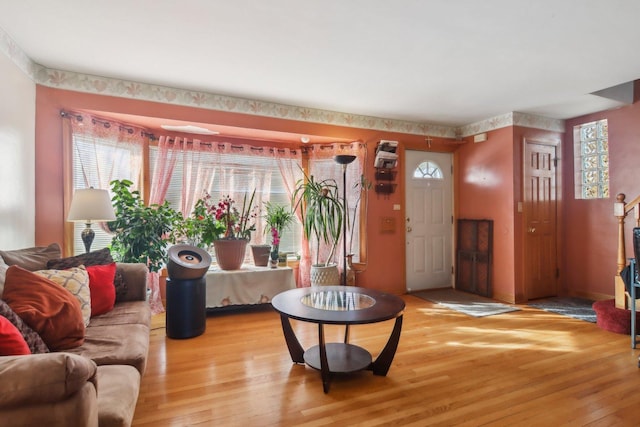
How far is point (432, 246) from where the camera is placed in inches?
198

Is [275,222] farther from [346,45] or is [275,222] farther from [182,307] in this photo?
[346,45]

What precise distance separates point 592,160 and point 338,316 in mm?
4341

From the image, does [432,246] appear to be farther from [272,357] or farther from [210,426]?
[210,426]

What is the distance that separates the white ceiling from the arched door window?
4.30ft

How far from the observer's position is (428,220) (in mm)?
5000

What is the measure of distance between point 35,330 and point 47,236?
1.79 metres

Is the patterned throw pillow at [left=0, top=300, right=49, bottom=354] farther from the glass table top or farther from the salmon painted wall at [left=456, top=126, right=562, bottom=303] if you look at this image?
the salmon painted wall at [left=456, top=126, right=562, bottom=303]

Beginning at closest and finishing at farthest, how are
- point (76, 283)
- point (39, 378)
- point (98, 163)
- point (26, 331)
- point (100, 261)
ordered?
point (39, 378)
point (26, 331)
point (76, 283)
point (100, 261)
point (98, 163)

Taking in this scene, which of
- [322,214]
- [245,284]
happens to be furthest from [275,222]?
[245,284]

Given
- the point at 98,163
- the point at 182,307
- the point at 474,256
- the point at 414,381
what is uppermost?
the point at 98,163

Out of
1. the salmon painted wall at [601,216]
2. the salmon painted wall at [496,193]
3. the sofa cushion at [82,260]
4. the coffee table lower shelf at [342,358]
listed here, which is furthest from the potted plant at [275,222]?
the salmon painted wall at [601,216]

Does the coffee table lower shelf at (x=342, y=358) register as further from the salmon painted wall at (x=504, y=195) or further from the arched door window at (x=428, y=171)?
the arched door window at (x=428, y=171)

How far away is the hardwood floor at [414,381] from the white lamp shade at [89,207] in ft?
3.86

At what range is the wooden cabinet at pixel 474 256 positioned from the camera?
4609 mm
